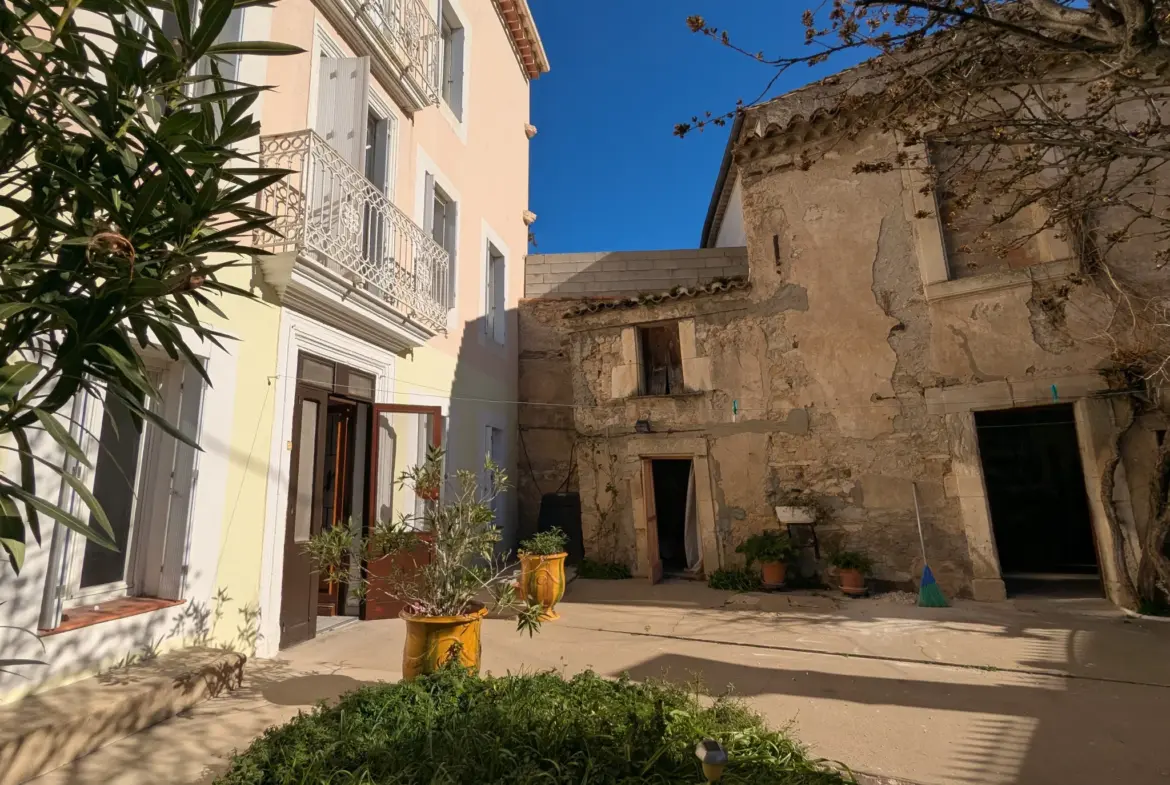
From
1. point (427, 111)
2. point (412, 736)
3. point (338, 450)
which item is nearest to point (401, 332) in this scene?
point (338, 450)

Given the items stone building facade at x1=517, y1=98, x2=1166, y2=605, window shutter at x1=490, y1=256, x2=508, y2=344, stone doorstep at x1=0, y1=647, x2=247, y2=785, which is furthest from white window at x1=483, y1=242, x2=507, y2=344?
stone doorstep at x1=0, y1=647, x2=247, y2=785

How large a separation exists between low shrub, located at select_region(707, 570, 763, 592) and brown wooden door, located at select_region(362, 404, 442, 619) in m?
4.10

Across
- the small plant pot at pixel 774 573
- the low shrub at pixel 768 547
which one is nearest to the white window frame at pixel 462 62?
the low shrub at pixel 768 547

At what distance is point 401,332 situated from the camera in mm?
6188

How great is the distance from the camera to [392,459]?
6.33 metres

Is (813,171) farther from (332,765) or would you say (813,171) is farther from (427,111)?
(332,765)

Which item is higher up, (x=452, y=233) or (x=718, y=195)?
(x=718, y=195)

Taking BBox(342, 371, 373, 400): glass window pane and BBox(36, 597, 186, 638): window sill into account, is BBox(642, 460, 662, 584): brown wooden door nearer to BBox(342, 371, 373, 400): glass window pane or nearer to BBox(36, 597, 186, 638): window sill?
BBox(342, 371, 373, 400): glass window pane

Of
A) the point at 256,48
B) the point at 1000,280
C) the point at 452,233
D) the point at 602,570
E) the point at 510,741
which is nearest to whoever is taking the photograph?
the point at 256,48

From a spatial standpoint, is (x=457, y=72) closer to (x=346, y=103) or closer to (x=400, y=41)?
(x=400, y=41)

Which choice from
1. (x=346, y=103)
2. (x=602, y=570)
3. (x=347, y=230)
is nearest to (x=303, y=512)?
(x=347, y=230)

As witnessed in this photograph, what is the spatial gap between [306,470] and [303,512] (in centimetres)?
39

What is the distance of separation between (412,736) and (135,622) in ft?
6.96

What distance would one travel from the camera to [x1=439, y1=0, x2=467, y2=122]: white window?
8422 mm
